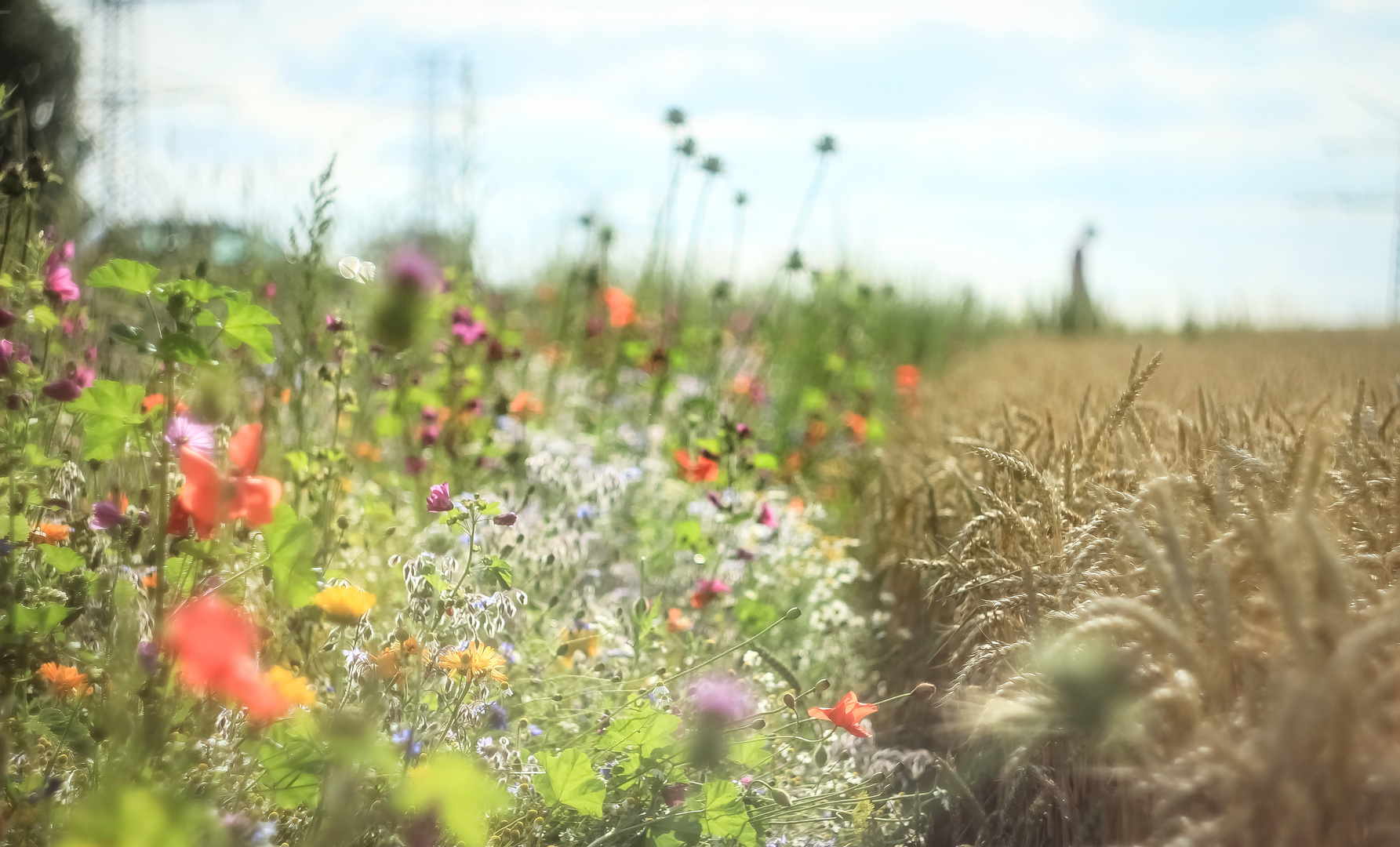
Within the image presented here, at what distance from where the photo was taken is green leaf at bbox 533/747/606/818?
4.84ft

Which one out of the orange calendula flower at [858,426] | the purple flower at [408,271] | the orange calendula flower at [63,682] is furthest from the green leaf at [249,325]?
the orange calendula flower at [858,426]

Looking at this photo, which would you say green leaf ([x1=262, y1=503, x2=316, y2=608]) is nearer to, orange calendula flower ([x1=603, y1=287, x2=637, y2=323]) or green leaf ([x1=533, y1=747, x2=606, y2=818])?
green leaf ([x1=533, y1=747, x2=606, y2=818])

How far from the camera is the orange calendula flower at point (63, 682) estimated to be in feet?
5.16

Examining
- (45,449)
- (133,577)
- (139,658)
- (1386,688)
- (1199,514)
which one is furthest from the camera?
(45,449)

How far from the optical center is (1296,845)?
927 millimetres

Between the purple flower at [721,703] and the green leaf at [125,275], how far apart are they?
106 cm

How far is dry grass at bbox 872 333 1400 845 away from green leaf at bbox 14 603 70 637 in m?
1.32

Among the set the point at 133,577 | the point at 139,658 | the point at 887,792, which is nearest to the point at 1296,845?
the point at 887,792

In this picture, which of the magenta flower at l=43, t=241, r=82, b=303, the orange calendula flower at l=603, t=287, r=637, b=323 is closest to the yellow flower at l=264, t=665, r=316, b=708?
the magenta flower at l=43, t=241, r=82, b=303

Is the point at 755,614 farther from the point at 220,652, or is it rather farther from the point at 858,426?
the point at 858,426

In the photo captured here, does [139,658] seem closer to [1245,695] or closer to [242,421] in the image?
[1245,695]

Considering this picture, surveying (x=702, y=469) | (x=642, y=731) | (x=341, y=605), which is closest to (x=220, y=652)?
(x=341, y=605)

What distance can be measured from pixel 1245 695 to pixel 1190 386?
241cm

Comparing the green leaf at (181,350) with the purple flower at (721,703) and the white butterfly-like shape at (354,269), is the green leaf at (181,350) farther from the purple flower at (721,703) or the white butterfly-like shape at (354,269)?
the purple flower at (721,703)
